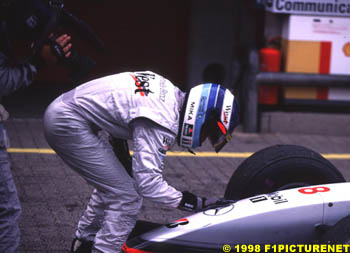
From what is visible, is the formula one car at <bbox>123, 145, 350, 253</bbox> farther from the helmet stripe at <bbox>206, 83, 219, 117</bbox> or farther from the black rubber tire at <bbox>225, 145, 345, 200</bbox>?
the helmet stripe at <bbox>206, 83, 219, 117</bbox>

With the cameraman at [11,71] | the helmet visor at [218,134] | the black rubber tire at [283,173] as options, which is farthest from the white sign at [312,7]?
the cameraman at [11,71]

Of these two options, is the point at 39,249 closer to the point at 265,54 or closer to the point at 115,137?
the point at 115,137

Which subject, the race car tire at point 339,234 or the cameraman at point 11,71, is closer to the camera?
the race car tire at point 339,234

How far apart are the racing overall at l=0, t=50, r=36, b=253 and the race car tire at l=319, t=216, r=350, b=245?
1.73 meters

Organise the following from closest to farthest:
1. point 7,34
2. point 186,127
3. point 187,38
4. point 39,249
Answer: point 7,34 < point 186,127 < point 39,249 < point 187,38

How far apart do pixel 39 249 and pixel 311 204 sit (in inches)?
76.1

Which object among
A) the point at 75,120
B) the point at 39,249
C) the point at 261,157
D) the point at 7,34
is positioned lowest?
the point at 39,249

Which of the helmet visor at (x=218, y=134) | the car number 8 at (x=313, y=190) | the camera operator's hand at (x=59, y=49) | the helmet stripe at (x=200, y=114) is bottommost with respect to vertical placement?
the car number 8 at (x=313, y=190)

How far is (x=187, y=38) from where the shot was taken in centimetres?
1007

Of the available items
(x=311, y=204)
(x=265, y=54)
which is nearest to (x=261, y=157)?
(x=311, y=204)

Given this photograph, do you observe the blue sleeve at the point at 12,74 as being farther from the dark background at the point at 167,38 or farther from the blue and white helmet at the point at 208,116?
the dark background at the point at 167,38

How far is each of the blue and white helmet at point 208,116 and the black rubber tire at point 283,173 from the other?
0.40m

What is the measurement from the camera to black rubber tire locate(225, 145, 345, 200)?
12.7 feet

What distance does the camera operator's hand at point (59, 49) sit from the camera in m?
3.54
